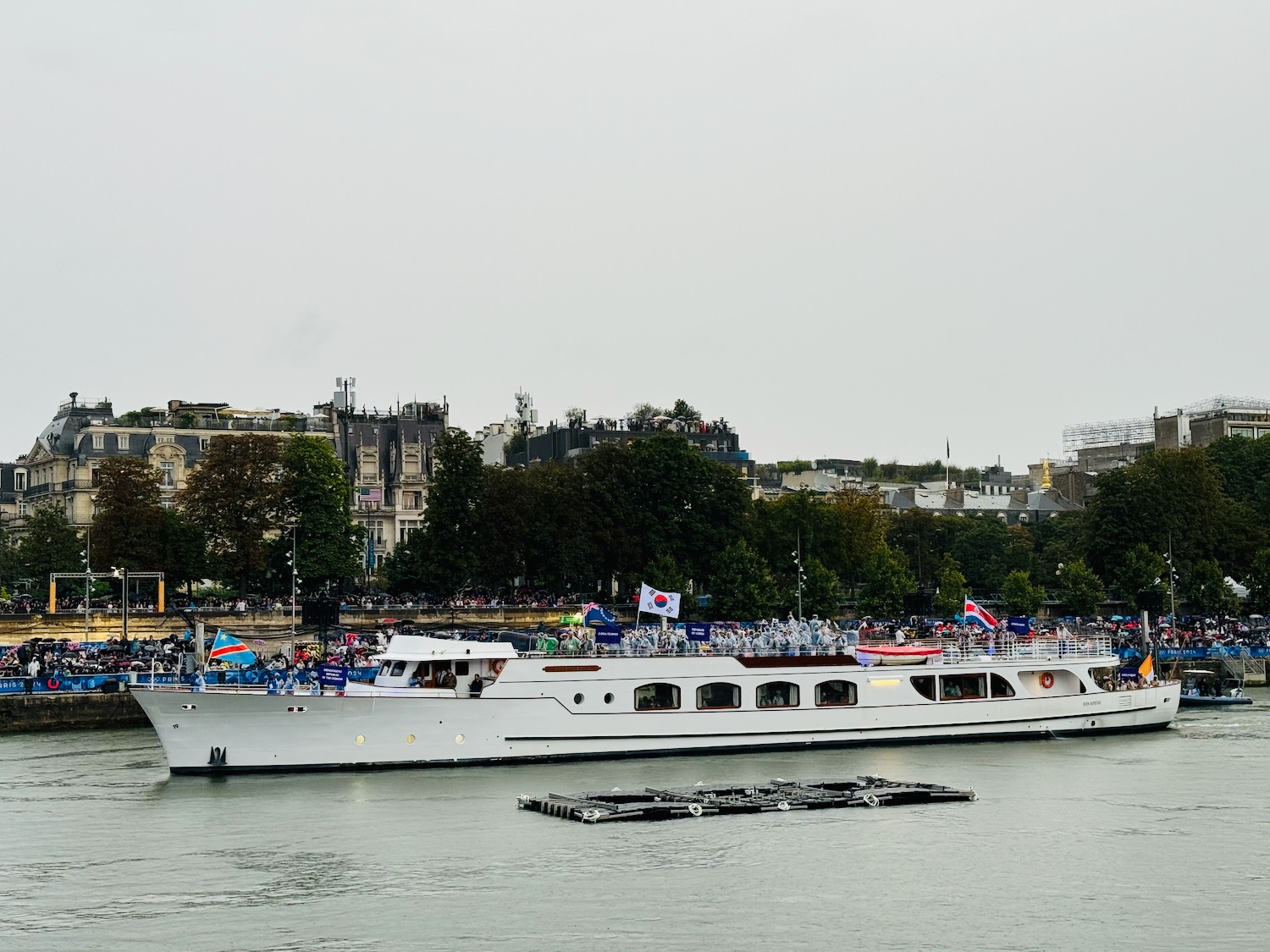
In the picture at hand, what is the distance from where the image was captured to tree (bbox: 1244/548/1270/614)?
92.8 m

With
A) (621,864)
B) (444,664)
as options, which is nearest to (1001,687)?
(444,664)

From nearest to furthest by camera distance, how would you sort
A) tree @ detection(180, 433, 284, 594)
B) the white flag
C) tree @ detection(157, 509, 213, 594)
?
the white flag → tree @ detection(157, 509, 213, 594) → tree @ detection(180, 433, 284, 594)

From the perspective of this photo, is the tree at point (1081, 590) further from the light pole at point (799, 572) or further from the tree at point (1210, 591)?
the light pole at point (799, 572)

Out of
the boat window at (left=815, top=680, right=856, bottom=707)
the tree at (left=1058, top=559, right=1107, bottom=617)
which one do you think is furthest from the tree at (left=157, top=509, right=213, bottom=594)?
the tree at (left=1058, top=559, right=1107, bottom=617)

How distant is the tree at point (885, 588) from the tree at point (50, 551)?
40063 millimetres

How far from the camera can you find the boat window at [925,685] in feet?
164

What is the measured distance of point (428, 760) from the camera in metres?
44.9

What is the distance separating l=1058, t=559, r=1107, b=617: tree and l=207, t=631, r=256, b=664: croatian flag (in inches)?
2201

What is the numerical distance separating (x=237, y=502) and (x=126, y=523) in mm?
5088

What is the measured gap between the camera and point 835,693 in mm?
48906

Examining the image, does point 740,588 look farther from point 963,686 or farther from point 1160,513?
point 963,686

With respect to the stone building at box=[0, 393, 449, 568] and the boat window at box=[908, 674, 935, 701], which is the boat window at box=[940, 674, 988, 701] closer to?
the boat window at box=[908, 674, 935, 701]

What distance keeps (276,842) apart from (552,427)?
312 ft

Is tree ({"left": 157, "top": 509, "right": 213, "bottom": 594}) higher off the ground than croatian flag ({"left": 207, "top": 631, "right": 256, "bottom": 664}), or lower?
higher
